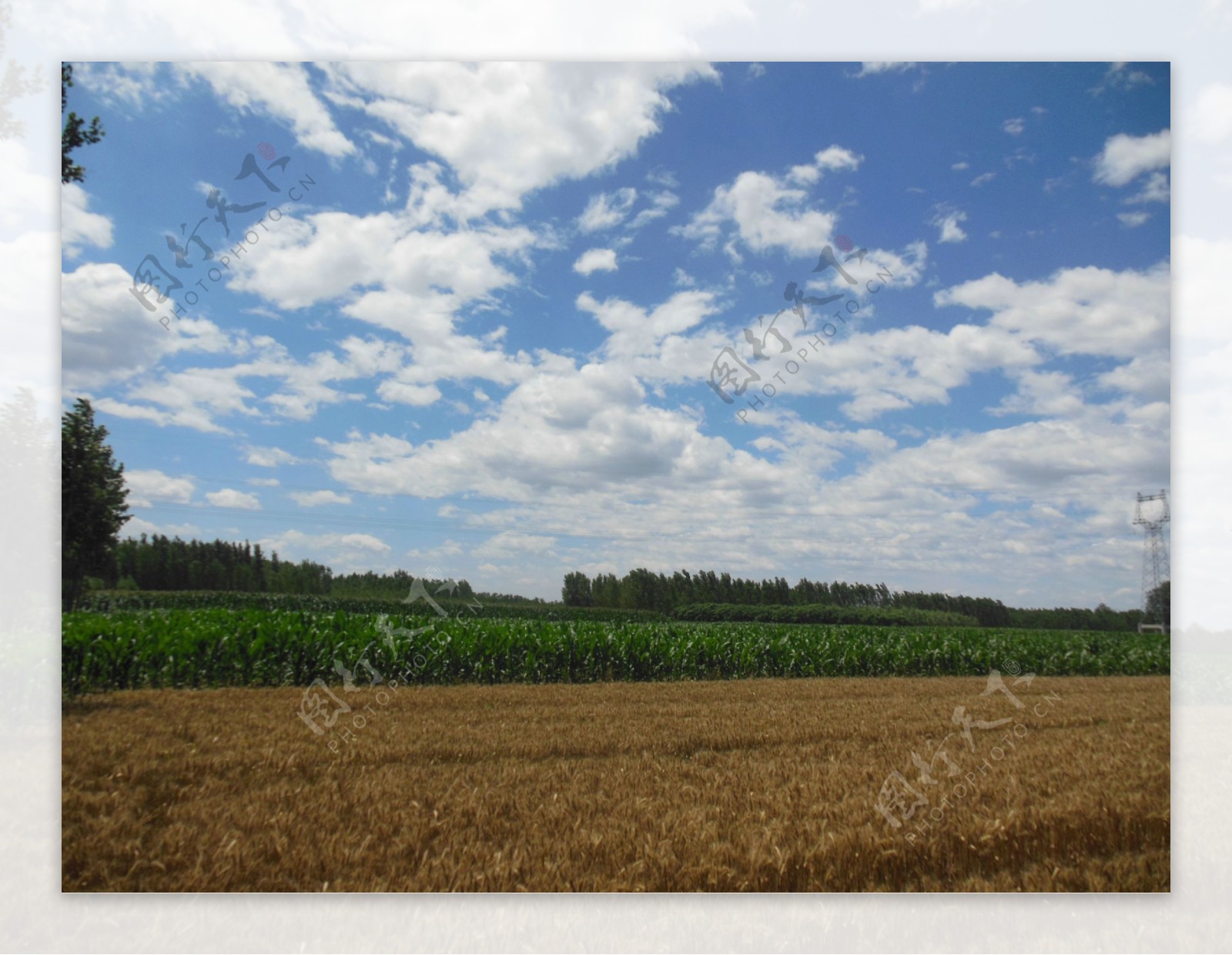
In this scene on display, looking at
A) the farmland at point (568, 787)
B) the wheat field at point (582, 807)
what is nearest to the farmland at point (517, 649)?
the farmland at point (568, 787)

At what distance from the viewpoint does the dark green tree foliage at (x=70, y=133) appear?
4.70 metres

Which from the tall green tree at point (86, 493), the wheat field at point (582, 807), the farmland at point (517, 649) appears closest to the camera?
the wheat field at point (582, 807)

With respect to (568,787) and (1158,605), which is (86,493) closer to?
(568,787)

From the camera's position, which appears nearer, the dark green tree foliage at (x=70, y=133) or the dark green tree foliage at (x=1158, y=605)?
the dark green tree foliage at (x=70, y=133)

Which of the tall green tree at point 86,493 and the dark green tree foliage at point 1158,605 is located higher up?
the tall green tree at point 86,493

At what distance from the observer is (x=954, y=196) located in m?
4.97

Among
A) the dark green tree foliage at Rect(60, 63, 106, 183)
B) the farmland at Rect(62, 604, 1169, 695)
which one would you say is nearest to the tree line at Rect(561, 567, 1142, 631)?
the farmland at Rect(62, 604, 1169, 695)

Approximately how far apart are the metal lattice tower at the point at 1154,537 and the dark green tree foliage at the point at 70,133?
24.9 ft

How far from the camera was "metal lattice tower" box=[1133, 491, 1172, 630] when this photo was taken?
16.1ft

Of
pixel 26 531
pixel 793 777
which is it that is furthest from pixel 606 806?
pixel 26 531

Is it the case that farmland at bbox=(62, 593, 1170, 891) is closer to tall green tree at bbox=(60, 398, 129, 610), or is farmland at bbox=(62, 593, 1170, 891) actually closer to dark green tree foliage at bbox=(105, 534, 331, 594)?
dark green tree foliage at bbox=(105, 534, 331, 594)

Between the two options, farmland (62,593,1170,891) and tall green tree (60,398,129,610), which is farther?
tall green tree (60,398,129,610)

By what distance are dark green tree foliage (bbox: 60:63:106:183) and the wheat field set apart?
369cm

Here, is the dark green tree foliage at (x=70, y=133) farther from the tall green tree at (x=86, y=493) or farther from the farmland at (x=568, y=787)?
the farmland at (x=568, y=787)
